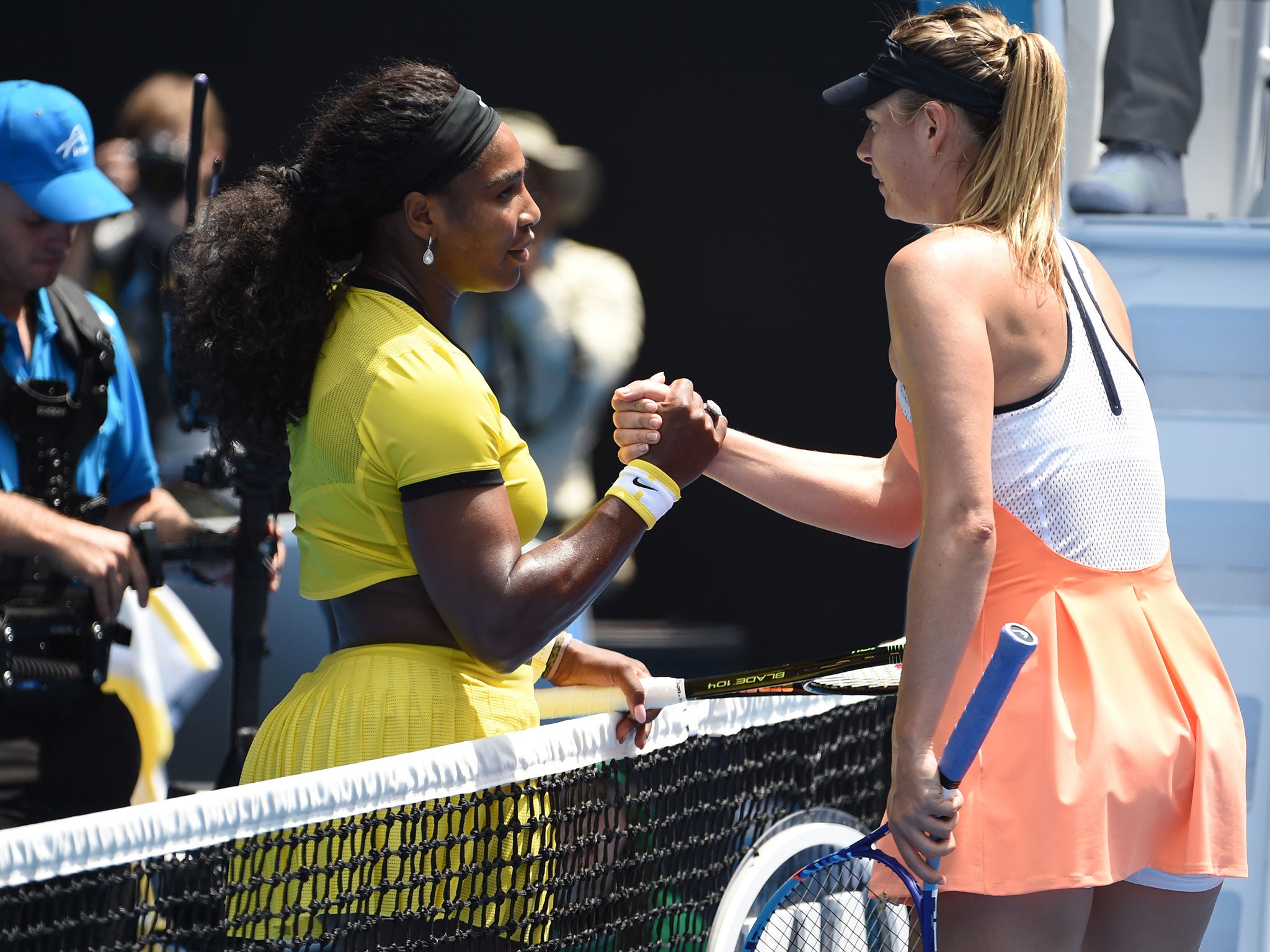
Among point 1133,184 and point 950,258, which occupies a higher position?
point 950,258

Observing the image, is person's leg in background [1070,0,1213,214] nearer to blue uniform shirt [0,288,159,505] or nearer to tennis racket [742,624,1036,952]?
tennis racket [742,624,1036,952]

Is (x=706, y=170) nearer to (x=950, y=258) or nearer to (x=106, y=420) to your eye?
(x=106, y=420)

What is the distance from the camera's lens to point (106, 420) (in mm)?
3107

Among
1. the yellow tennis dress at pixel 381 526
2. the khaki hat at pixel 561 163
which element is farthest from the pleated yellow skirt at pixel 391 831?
the khaki hat at pixel 561 163

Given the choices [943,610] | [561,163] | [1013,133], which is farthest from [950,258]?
[561,163]

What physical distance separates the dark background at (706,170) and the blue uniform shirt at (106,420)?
991mm

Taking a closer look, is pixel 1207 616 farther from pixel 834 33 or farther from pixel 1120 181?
pixel 834 33

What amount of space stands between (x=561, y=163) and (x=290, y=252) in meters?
2.26

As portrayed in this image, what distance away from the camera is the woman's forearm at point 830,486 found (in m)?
2.22

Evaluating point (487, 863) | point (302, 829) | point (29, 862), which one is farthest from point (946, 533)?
point (29, 862)

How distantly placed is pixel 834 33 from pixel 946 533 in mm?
2796

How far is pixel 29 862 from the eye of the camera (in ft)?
4.81

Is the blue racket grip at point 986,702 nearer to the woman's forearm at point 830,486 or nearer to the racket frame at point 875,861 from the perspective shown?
the racket frame at point 875,861

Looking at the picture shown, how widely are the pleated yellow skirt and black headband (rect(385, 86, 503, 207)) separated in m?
0.65
